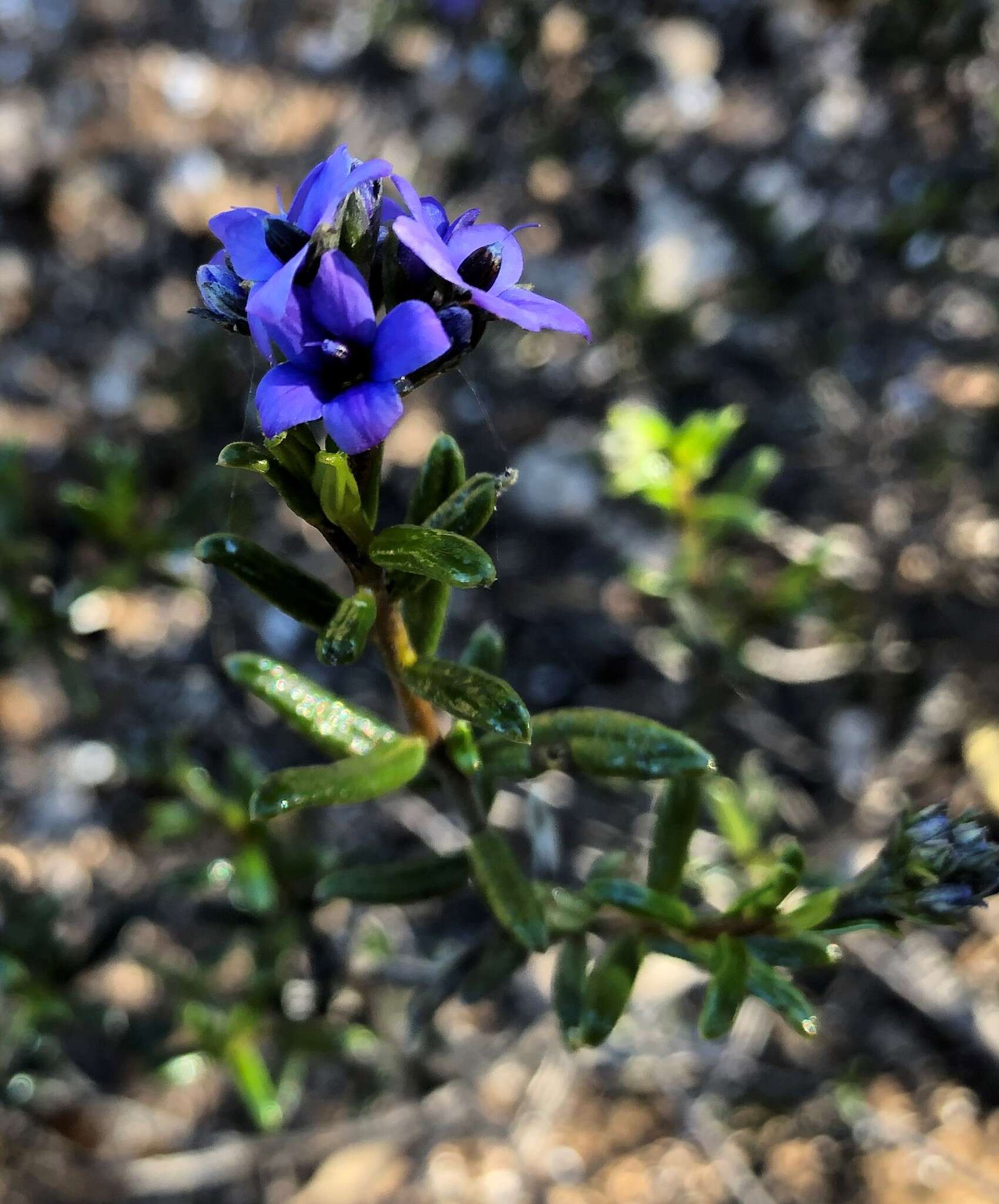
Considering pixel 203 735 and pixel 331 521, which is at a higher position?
pixel 331 521

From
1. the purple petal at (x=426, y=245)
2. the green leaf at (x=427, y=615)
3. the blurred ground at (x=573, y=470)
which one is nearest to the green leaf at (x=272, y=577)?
the green leaf at (x=427, y=615)

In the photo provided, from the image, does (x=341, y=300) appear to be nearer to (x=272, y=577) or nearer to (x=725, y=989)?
(x=272, y=577)

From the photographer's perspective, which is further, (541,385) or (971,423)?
(541,385)

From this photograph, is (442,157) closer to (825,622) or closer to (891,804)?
(825,622)

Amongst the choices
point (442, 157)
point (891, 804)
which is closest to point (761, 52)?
point (442, 157)

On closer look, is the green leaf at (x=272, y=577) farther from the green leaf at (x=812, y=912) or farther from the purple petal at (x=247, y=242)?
the green leaf at (x=812, y=912)

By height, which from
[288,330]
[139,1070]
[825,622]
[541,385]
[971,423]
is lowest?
[139,1070]

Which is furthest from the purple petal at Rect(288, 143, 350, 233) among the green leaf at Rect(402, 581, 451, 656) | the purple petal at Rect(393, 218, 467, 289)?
the green leaf at Rect(402, 581, 451, 656)
